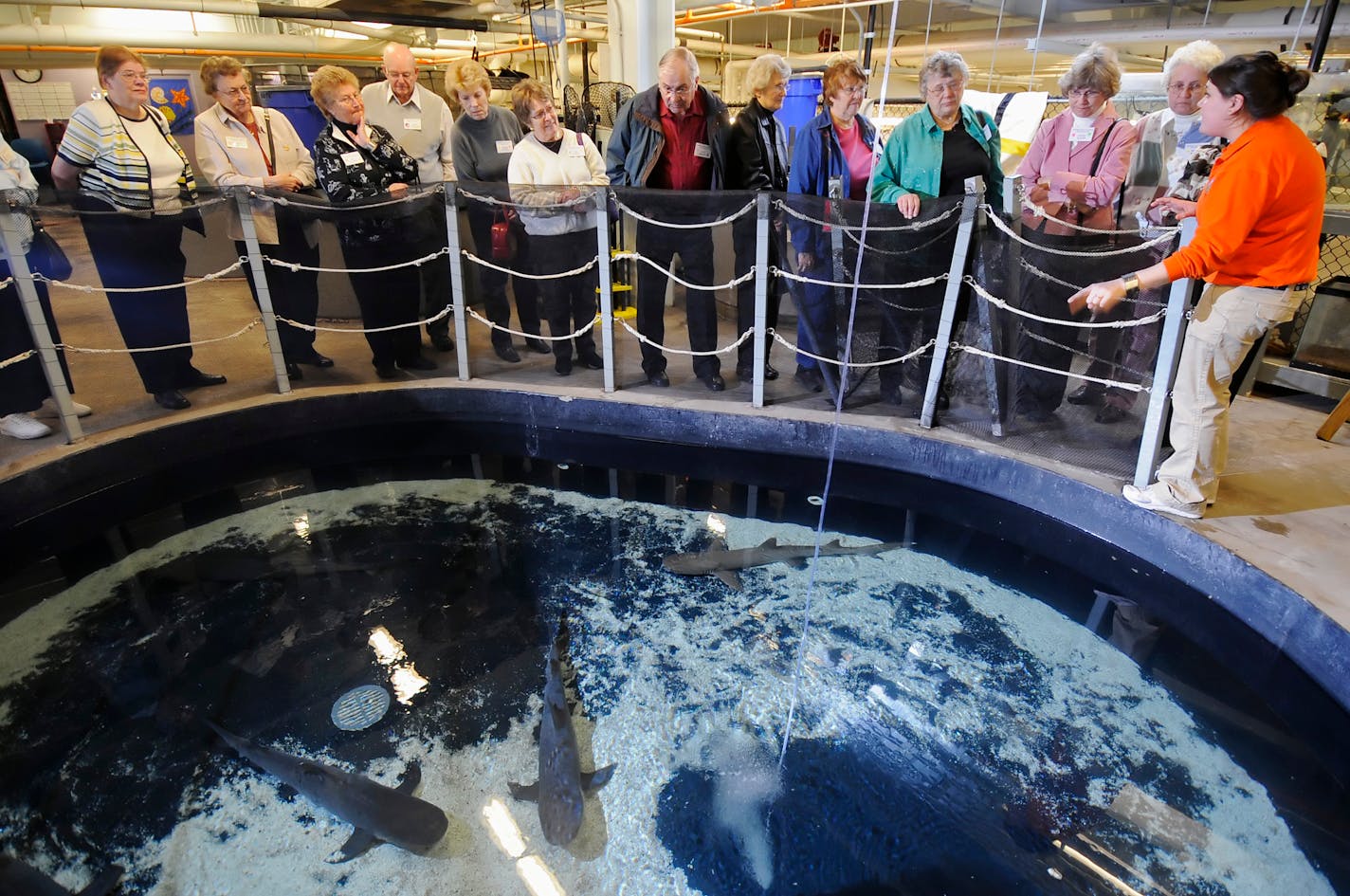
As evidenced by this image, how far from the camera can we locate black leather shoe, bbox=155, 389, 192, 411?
420 centimetres

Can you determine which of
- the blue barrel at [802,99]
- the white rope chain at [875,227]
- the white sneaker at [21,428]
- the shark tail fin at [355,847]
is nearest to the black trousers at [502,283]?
the white rope chain at [875,227]

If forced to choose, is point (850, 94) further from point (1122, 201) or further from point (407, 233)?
point (407, 233)

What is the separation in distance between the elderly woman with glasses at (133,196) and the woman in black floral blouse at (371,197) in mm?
740

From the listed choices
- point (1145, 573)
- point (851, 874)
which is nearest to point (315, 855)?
point (851, 874)

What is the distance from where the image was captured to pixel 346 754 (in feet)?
7.74

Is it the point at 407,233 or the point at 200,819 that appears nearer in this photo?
the point at 200,819

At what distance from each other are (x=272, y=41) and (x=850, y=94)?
1152cm

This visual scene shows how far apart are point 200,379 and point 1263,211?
537 cm

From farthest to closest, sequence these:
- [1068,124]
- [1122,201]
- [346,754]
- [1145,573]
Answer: [1122,201]
[1068,124]
[1145,573]
[346,754]

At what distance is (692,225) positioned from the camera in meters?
4.09

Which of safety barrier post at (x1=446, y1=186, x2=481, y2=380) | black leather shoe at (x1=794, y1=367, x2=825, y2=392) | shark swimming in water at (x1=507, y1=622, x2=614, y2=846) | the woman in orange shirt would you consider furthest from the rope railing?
safety barrier post at (x1=446, y1=186, x2=481, y2=380)

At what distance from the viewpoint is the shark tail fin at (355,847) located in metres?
2.03

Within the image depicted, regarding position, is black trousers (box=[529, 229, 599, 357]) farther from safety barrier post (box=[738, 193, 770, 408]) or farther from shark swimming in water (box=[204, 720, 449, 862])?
shark swimming in water (box=[204, 720, 449, 862])

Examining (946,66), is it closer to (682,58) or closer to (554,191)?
(682,58)
